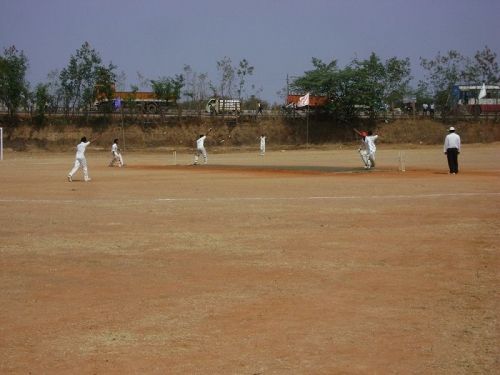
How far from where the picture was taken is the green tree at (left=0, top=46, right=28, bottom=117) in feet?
217

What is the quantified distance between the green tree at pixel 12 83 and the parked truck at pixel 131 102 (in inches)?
280

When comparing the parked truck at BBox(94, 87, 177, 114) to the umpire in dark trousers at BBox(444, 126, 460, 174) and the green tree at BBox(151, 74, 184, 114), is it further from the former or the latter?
the umpire in dark trousers at BBox(444, 126, 460, 174)

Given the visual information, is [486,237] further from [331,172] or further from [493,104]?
[493,104]

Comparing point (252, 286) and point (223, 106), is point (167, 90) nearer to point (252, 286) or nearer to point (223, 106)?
point (223, 106)

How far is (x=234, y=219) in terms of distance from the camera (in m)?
16.7

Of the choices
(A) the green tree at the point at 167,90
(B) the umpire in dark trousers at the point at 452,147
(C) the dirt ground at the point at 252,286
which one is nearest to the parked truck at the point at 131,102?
(A) the green tree at the point at 167,90

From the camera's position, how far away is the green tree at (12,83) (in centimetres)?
6625

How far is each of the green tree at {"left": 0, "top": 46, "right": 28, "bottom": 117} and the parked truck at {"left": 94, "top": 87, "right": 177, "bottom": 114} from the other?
23.3 ft

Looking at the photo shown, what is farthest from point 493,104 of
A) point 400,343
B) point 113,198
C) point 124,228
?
point 400,343

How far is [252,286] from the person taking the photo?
10.0m

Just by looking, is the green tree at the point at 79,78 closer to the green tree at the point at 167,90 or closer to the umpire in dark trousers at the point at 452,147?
the green tree at the point at 167,90

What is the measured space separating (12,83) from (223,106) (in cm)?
2039

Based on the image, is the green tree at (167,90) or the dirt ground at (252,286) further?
the green tree at (167,90)

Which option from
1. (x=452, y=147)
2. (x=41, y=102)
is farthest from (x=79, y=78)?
(x=452, y=147)
